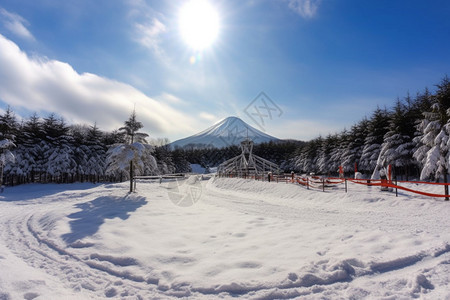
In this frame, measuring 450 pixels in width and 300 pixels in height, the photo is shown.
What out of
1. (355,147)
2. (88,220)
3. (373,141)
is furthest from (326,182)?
(355,147)

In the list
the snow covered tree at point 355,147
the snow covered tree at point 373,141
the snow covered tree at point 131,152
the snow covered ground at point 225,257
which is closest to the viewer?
the snow covered ground at point 225,257

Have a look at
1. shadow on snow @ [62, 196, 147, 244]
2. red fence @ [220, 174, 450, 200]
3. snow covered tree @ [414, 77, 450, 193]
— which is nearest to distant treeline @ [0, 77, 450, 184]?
snow covered tree @ [414, 77, 450, 193]

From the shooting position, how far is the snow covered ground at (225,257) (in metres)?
4.21

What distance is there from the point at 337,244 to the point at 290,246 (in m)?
1.21

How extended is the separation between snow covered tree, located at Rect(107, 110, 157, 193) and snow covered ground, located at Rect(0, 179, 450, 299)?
8933mm

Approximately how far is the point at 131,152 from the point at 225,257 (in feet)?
49.1

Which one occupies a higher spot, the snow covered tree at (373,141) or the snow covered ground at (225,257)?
the snow covered tree at (373,141)

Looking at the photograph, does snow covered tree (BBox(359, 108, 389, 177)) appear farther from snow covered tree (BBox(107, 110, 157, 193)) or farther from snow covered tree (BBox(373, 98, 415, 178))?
snow covered tree (BBox(107, 110, 157, 193))

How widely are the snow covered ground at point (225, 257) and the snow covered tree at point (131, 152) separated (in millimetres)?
8933

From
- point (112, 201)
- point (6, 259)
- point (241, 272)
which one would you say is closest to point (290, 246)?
point (241, 272)

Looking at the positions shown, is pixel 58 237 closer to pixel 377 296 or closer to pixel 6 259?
pixel 6 259

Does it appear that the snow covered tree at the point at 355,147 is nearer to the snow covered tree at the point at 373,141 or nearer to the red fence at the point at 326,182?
the snow covered tree at the point at 373,141

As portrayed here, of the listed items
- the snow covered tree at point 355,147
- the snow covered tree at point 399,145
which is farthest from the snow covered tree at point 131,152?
the snow covered tree at point 355,147

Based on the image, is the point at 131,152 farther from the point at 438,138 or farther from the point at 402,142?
the point at 402,142
